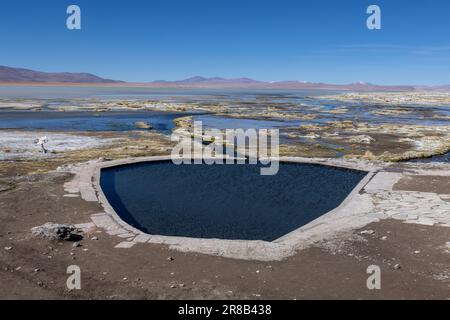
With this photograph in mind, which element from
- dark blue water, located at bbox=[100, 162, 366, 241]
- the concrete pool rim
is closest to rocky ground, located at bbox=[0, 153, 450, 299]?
the concrete pool rim

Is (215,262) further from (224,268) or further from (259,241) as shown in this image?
(259,241)

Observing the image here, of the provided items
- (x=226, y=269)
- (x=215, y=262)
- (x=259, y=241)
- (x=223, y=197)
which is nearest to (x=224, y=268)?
(x=226, y=269)

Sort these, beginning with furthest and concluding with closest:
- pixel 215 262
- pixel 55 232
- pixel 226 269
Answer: pixel 55 232 → pixel 215 262 → pixel 226 269

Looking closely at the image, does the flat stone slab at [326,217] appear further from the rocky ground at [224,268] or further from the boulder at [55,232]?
the boulder at [55,232]

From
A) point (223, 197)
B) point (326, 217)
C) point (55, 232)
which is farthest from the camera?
point (223, 197)

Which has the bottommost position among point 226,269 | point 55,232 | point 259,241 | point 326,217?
point 226,269

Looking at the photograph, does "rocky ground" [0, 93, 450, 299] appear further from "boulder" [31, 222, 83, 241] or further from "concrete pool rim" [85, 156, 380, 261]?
"concrete pool rim" [85, 156, 380, 261]
